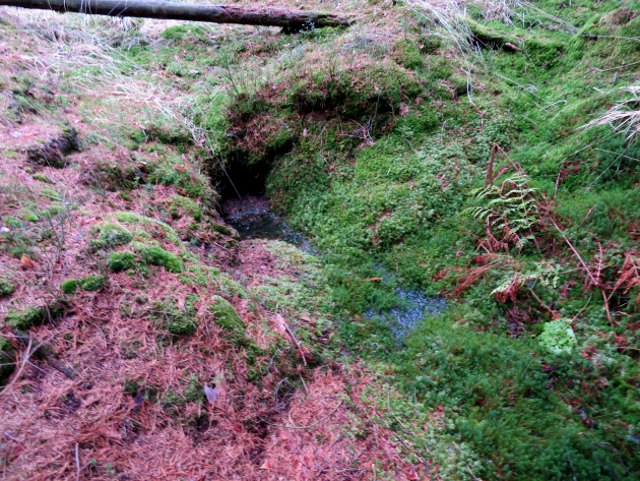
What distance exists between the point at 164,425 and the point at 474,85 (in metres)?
5.81

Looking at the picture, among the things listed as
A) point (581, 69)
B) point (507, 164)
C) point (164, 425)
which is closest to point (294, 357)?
point (164, 425)

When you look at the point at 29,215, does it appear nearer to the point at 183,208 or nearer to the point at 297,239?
the point at 183,208

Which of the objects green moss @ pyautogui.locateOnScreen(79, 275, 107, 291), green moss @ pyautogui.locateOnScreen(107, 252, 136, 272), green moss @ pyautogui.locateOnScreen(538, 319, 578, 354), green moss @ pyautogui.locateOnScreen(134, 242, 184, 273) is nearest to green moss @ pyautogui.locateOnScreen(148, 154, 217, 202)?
green moss @ pyautogui.locateOnScreen(134, 242, 184, 273)

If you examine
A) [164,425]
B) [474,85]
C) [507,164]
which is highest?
[474,85]

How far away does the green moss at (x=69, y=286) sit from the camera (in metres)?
3.02

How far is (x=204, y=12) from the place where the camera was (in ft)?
24.7

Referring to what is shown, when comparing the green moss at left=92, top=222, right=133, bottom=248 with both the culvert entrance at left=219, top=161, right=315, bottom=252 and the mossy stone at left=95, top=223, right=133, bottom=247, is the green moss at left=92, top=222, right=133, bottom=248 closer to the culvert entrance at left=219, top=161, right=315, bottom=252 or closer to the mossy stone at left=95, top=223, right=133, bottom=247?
the mossy stone at left=95, top=223, right=133, bottom=247

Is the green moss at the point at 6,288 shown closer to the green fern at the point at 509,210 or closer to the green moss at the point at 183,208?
the green moss at the point at 183,208

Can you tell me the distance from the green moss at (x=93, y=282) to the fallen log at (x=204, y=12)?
20.6 ft

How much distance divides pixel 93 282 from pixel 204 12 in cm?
644

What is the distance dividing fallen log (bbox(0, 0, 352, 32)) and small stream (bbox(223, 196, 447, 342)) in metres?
3.78

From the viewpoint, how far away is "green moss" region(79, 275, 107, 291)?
10.1 ft

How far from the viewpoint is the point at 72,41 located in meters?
7.18

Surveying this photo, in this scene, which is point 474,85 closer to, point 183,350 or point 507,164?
point 507,164
